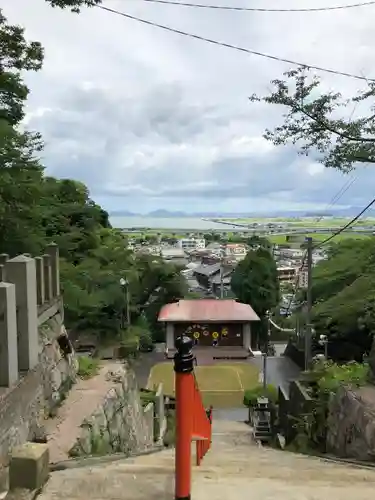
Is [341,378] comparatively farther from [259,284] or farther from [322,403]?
[259,284]

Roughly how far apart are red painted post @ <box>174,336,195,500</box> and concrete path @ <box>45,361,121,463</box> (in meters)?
2.49

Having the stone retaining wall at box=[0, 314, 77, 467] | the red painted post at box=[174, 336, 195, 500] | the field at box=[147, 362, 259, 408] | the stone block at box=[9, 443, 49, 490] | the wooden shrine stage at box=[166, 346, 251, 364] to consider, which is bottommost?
the wooden shrine stage at box=[166, 346, 251, 364]

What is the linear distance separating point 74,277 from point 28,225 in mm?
5238

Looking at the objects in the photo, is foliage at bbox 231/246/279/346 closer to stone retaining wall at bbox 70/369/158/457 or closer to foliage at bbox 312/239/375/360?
foliage at bbox 312/239/375/360

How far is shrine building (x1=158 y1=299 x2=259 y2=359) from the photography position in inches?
1124

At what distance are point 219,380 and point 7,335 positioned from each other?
19345 mm

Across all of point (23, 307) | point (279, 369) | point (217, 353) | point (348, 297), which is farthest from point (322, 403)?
point (217, 353)

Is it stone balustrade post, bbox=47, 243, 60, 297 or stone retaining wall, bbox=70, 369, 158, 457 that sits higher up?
stone balustrade post, bbox=47, 243, 60, 297

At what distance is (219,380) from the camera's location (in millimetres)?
22953

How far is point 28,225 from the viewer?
51.7 ft

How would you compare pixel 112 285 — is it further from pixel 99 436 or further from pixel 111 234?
pixel 99 436

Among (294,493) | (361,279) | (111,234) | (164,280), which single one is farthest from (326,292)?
(294,493)

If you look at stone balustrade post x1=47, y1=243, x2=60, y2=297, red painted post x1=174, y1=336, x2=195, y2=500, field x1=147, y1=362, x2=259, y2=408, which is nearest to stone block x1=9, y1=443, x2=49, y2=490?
red painted post x1=174, y1=336, x2=195, y2=500

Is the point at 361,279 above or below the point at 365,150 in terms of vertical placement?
below
